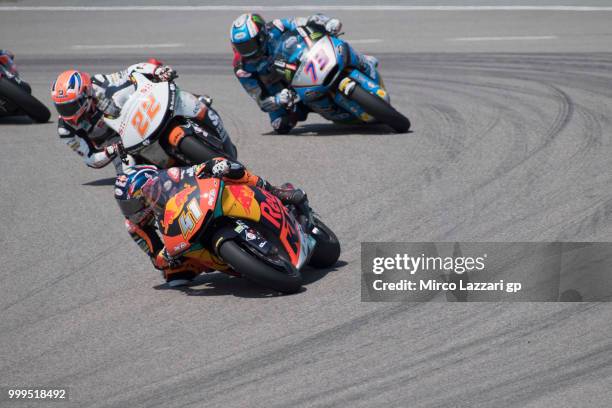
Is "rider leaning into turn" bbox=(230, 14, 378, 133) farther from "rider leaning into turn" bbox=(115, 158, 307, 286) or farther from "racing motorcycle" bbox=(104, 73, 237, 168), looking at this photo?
"rider leaning into turn" bbox=(115, 158, 307, 286)

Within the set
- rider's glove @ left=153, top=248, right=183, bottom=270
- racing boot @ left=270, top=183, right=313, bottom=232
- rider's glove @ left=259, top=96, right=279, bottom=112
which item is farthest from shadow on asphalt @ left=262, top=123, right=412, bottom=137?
rider's glove @ left=153, top=248, right=183, bottom=270

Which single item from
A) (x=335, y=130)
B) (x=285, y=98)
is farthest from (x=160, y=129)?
(x=335, y=130)

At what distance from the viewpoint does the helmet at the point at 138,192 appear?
7898mm

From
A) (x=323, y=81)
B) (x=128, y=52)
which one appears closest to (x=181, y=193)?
(x=323, y=81)

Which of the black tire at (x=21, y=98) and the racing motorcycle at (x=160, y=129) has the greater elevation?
the racing motorcycle at (x=160, y=129)

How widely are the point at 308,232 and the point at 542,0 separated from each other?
1537 cm

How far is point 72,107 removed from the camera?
1162cm

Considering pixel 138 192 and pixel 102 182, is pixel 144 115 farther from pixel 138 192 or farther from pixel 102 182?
pixel 138 192

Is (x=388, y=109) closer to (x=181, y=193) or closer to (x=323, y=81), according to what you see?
(x=323, y=81)

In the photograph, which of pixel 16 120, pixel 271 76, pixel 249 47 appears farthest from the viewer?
pixel 16 120

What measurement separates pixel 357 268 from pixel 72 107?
184 inches

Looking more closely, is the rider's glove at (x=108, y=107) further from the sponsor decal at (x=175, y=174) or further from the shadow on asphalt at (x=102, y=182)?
the sponsor decal at (x=175, y=174)

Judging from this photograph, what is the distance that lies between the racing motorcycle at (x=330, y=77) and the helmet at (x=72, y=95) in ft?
9.07

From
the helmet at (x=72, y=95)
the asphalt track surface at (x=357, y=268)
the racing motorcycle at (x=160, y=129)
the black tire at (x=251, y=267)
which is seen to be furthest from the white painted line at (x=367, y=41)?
the black tire at (x=251, y=267)
